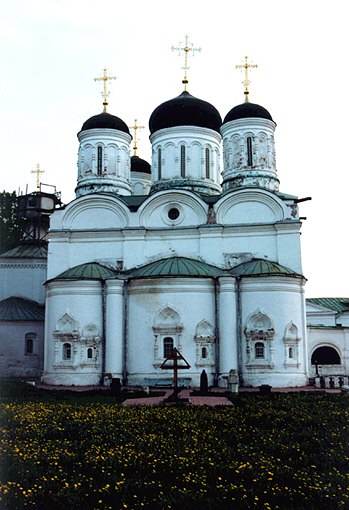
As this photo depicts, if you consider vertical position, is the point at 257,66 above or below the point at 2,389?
above

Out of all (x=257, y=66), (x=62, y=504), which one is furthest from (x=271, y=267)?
(x=62, y=504)

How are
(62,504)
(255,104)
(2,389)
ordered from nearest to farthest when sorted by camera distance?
(62,504) → (2,389) → (255,104)

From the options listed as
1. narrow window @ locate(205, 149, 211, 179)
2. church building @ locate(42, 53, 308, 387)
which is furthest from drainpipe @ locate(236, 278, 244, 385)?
narrow window @ locate(205, 149, 211, 179)

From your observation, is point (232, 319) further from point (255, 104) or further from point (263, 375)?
point (255, 104)

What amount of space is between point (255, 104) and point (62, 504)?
80.2 feet

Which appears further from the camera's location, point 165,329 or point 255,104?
point 255,104

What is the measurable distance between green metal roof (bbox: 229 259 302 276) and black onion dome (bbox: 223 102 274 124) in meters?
7.48

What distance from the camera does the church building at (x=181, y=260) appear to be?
23.2m

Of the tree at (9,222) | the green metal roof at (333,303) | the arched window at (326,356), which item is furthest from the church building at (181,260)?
the tree at (9,222)

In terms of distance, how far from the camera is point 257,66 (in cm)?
2917

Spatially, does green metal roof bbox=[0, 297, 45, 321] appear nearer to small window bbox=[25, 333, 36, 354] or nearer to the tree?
small window bbox=[25, 333, 36, 354]

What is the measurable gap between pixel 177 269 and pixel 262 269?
3.27m

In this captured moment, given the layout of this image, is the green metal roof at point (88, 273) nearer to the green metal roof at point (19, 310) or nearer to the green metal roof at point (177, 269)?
the green metal roof at point (177, 269)

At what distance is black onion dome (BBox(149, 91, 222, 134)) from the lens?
28672 millimetres
